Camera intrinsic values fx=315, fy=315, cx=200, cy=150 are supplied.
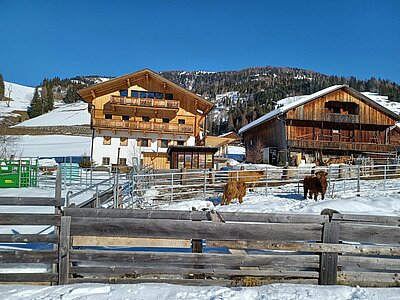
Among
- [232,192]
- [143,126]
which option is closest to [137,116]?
[143,126]

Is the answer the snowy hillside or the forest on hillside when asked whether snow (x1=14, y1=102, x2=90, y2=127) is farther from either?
the forest on hillside

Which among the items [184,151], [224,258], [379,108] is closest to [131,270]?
[224,258]

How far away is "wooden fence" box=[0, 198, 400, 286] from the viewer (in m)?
4.36

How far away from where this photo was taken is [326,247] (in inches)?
175

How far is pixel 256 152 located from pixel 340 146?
10477mm

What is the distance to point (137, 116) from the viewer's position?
39656mm

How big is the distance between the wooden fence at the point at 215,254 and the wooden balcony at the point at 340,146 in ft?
99.7

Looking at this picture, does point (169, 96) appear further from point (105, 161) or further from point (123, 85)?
point (105, 161)

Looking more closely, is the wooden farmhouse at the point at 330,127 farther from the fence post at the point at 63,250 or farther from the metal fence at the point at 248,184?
the fence post at the point at 63,250

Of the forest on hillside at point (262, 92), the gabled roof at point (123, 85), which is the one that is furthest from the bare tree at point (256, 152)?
the forest on hillside at point (262, 92)

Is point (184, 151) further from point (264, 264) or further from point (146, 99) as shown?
point (264, 264)

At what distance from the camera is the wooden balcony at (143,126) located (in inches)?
1479

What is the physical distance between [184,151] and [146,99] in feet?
43.5

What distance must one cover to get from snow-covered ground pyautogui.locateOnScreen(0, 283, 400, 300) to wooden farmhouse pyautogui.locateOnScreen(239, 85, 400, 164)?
30.8m
